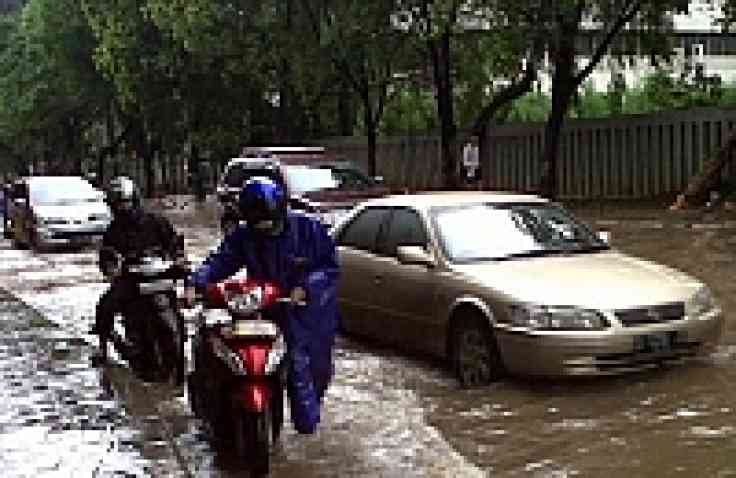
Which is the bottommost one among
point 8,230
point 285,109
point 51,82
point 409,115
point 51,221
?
point 8,230

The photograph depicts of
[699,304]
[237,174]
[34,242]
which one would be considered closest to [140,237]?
[699,304]

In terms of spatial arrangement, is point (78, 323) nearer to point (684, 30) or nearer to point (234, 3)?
point (234, 3)

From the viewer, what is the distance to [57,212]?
25484 millimetres

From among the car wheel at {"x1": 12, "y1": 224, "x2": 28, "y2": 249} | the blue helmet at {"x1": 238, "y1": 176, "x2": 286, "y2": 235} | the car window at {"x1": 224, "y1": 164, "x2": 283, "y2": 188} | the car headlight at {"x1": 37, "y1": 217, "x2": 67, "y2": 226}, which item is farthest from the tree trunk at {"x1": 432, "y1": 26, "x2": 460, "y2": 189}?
the blue helmet at {"x1": 238, "y1": 176, "x2": 286, "y2": 235}

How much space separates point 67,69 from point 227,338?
149 feet

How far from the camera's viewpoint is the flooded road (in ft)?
23.3

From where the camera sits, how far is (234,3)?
3447 cm

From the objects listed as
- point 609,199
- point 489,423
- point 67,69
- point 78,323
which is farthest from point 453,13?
point 67,69

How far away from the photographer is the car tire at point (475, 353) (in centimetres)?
883

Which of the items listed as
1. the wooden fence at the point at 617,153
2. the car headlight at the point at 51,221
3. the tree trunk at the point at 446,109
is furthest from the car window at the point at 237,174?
the wooden fence at the point at 617,153

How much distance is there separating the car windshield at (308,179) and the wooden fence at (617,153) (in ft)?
26.3

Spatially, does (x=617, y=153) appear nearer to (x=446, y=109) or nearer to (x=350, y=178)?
(x=446, y=109)

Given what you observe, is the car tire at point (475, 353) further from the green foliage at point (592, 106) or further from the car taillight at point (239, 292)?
the green foliage at point (592, 106)

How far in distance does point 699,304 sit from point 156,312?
4.03 metres
